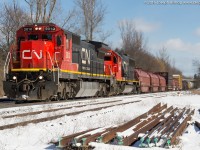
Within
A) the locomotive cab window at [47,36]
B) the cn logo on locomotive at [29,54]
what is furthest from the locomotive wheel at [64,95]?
the locomotive cab window at [47,36]

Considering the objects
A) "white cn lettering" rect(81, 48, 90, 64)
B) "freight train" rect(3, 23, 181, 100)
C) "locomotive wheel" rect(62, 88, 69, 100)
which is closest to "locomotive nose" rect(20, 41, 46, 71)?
"freight train" rect(3, 23, 181, 100)

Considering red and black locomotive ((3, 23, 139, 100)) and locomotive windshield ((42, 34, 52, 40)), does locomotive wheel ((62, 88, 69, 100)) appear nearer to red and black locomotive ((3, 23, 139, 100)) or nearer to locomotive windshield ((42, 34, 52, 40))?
red and black locomotive ((3, 23, 139, 100))

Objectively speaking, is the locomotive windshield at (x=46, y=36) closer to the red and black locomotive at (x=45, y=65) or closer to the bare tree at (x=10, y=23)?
the red and black locomotive at (x=45, y=65)

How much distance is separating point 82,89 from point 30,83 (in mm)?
4549

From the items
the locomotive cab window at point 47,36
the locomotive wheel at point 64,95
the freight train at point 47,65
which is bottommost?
the locomotive wheel at point 64,95

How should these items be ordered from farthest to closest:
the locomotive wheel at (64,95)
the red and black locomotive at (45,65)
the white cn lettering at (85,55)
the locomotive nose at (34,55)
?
1. the white cn lettering at (85,55)
2. the locomotive wheel at (64,95)
3. the locomotive nose at (34,55)
4. the red and black locomotive at (45,65)

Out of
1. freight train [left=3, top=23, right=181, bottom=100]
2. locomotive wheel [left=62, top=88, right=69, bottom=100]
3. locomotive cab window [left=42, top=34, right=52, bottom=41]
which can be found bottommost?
locomotive wheel [left=62, top=88, right=69, bottom=100]

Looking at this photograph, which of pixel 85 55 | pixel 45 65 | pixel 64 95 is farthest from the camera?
pixel 85 55

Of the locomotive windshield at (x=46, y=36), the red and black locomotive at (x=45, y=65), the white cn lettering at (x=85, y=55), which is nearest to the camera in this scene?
the red and black locomotive at (x=45, y=65)

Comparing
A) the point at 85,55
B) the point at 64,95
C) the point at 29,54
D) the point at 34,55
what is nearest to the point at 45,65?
the point at 34,55

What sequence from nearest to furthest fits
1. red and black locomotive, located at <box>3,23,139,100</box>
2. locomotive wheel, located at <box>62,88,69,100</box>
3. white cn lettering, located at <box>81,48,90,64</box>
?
red and black locomotive, located at <box>3,23,139,100</box>, locomotive wheel, located at <box>62,88,69,100</box>, white cn lettering, located at <box>81,48,90,64</box>

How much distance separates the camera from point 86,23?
4147 cm

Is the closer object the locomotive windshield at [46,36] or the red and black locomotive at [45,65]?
the red and black locomotive at [45,65]

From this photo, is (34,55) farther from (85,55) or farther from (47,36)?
(85,55)
